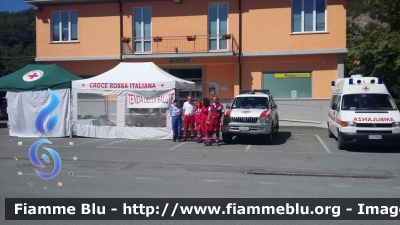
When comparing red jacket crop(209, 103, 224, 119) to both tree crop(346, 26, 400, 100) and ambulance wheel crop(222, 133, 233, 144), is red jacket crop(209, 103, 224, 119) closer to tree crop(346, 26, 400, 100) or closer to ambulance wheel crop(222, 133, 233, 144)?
ambulance wheel crop(222, 133, 233, 144)

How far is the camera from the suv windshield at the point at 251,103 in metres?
16.7

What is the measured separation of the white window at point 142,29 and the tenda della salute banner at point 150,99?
370 inches

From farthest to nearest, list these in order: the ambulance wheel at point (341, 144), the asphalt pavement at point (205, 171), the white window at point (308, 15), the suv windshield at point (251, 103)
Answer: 1. the white window at point (308, 15)
2. the suv windshield at point (251, 103)
3. the ambulance wheel at point (341, 144)
4. the asphalt pavement at point (205, 171)

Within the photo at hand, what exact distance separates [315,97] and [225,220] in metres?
19.4

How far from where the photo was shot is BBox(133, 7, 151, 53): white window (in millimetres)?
26750

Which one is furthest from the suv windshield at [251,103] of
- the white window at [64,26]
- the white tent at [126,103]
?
the white window at [64,26]

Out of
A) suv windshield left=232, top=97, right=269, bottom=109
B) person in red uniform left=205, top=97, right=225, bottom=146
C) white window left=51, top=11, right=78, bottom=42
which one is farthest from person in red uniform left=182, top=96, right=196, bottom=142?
white window left=51, top=11, right=78, bottom=42

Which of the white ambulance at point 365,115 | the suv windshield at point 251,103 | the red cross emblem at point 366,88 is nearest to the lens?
the white ambulance at point 365,115

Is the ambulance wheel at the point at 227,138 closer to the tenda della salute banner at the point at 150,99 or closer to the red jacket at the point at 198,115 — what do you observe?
the red jacket at the point at 198,115

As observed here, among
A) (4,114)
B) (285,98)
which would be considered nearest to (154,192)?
(285,98)

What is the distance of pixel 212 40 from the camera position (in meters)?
25.9

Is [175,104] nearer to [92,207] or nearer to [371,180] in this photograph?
[371,180]

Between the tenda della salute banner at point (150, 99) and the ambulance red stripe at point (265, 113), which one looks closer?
the ambulance red stripe at point (265, 113)

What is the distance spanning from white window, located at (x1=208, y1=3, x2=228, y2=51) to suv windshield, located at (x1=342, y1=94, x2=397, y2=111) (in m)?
11.7
